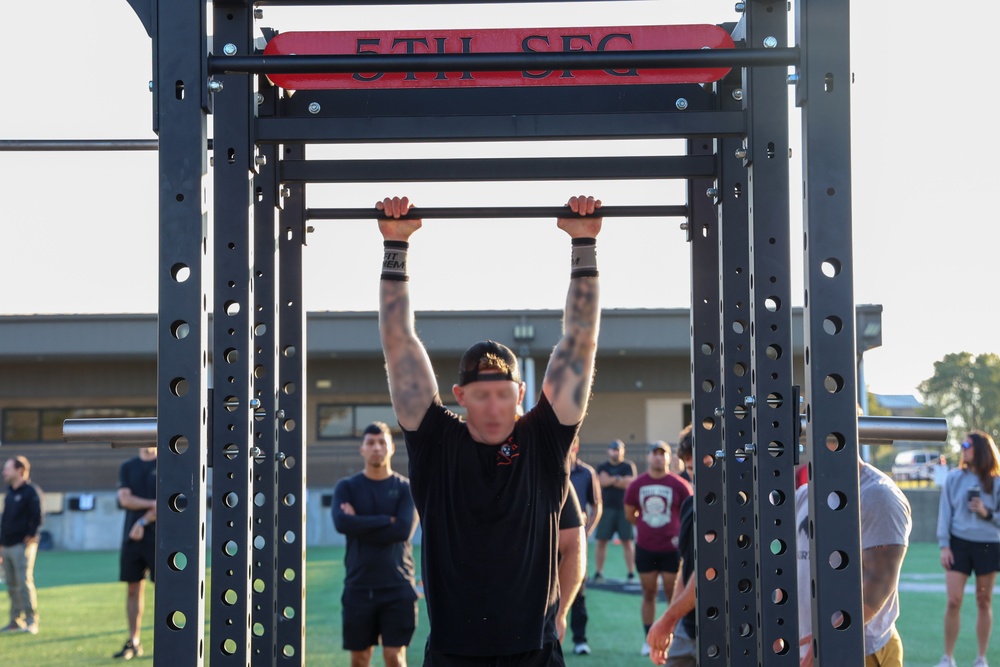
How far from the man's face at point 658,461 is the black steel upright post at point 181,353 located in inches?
365

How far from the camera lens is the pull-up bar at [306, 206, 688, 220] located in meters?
4.17

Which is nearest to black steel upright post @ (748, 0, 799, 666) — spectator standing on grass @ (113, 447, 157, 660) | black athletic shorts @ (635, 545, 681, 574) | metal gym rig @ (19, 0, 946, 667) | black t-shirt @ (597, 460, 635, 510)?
metal gym rig @ (19, 0, 946, 667)

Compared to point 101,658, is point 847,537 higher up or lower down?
higher up

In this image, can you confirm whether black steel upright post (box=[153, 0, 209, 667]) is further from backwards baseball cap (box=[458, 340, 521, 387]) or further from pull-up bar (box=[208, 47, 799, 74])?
backwards baseball cap (box=[458, 340, 521, 387])

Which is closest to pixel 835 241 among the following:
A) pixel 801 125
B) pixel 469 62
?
pixel 801 125

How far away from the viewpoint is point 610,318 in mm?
32188

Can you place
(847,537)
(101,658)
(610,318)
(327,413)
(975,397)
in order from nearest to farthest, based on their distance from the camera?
1. (847,537)
2. (101,658)
3. (610,318)
4. (327,413)
5. (975,397)

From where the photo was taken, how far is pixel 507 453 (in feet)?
12.8

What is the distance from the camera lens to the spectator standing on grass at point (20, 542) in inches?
508

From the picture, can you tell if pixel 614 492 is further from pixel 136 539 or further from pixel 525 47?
pixel 525 47

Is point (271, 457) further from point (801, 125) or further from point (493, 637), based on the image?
point (801, 125)

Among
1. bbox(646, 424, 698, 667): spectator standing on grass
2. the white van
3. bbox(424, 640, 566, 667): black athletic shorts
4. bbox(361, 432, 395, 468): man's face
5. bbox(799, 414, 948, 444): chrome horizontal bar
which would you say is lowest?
the white van

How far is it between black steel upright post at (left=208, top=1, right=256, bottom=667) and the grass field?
12.8ft

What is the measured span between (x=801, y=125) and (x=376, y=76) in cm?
153
